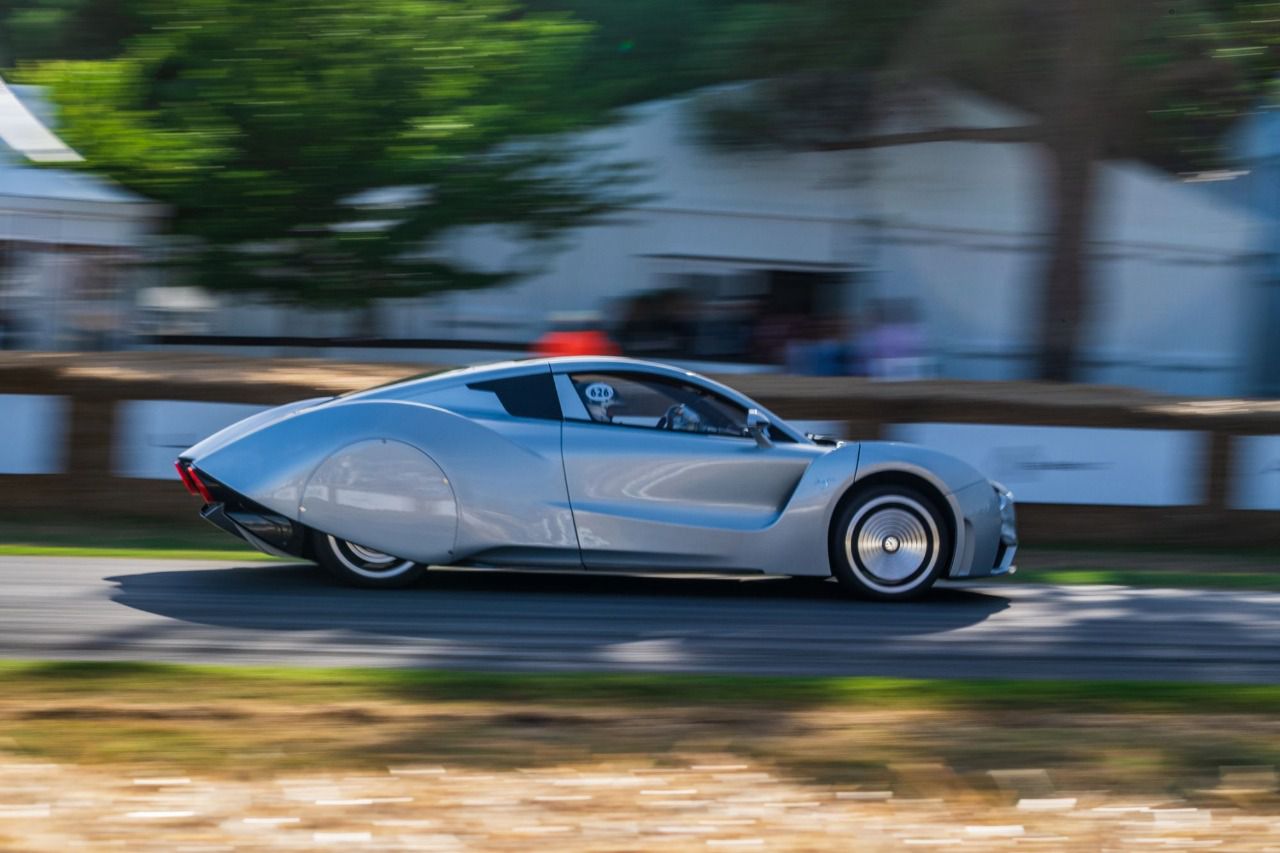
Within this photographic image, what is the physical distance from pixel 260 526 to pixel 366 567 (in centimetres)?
62

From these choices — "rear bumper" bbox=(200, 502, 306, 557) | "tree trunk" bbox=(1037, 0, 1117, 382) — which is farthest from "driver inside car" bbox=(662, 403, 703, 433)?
"tree trunk" bbox=(1037, 0, 1117, 382)

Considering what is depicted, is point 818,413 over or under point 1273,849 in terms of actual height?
over

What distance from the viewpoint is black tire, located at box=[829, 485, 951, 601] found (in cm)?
796

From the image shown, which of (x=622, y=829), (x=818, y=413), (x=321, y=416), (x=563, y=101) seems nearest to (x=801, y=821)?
(x=622, y=829)

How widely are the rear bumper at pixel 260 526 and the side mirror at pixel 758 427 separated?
7.89 feet

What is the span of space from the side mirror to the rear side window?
40.5 inches

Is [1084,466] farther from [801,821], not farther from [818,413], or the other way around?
[801,821]

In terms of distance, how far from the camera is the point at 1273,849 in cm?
396

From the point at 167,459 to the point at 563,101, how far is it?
711cm

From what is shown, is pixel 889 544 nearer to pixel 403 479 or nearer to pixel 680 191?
pixel 403 479

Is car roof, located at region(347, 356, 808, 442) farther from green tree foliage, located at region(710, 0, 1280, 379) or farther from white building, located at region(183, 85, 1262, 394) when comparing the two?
white building, located at region(183, 85, 1262, 394)

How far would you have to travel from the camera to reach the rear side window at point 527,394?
308 inches

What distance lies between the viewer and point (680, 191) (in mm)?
18750

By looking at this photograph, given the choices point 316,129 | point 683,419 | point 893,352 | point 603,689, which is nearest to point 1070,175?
point 893,352
